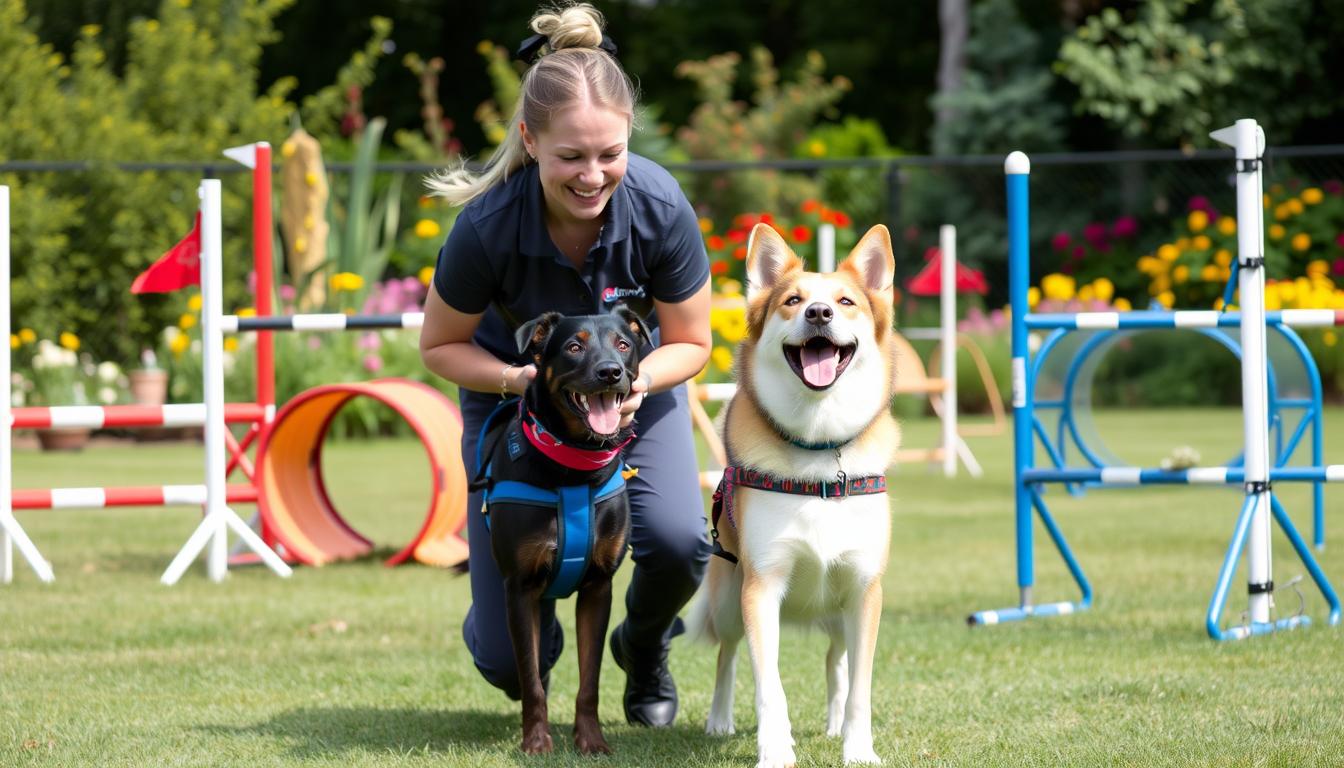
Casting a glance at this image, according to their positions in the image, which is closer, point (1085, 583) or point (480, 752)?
point (480, 752)

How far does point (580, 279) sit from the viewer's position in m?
3.98

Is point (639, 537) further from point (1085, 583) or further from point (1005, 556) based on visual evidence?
point (1005, 556)

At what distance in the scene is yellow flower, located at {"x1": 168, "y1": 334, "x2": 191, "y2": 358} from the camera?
13.5 meters

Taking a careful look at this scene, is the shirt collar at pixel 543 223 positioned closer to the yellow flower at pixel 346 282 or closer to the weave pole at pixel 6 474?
the weave pole at pixel 6 474

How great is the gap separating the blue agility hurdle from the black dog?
2243 mm

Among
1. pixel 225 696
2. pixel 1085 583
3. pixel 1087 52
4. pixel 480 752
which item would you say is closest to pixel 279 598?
pixel 225 696

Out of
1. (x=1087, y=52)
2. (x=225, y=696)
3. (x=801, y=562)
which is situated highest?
(x=1087, y=52)

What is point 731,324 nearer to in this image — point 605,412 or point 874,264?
point 874,264

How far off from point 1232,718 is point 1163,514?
509 cm

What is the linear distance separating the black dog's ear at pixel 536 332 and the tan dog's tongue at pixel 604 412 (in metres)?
0.20

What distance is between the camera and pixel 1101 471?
5617mm

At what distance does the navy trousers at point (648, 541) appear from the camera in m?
4.04

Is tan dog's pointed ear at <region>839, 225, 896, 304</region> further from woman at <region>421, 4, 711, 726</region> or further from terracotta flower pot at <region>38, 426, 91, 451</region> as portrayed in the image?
terracotta flower pot at <region>38, 426, 91, 451</region>

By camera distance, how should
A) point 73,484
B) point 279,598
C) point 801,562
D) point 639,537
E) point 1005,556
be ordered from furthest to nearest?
1. point 73,484
2. point 1005,556
3. point 279,598
4. point 639,537
5. point 801,562
